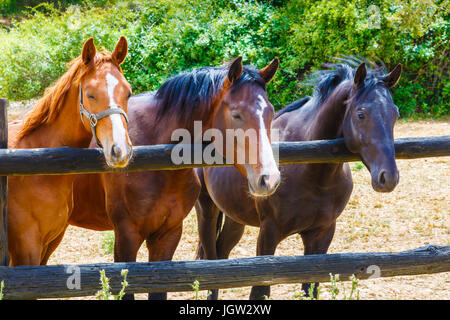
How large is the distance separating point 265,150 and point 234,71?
586 mm

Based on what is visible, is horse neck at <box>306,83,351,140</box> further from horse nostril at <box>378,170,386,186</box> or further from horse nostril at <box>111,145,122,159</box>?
horse nostril at <box>111,145,122,159</box>

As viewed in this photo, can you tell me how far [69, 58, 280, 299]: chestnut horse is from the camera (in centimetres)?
296

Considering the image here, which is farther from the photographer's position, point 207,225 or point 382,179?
point 207,225

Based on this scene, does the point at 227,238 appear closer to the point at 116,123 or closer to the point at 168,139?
the point at 168,139

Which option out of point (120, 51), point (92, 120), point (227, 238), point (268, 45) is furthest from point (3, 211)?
point (268, 45)

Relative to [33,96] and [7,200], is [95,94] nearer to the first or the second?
[7,200]

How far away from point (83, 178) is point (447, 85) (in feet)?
31.2

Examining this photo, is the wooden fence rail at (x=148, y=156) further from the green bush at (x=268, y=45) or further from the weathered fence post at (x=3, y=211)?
the green bush at (x=268, y=45)

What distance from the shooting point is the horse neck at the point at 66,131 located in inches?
116

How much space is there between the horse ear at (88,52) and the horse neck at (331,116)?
1751 millimetres

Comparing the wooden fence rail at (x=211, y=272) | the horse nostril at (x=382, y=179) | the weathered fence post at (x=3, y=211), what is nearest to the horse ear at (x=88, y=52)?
the weathered fence post at (x=3, y=211)

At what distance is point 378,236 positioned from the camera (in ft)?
20.2

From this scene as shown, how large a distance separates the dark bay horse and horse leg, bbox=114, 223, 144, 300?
102cm

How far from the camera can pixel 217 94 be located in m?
3.10
